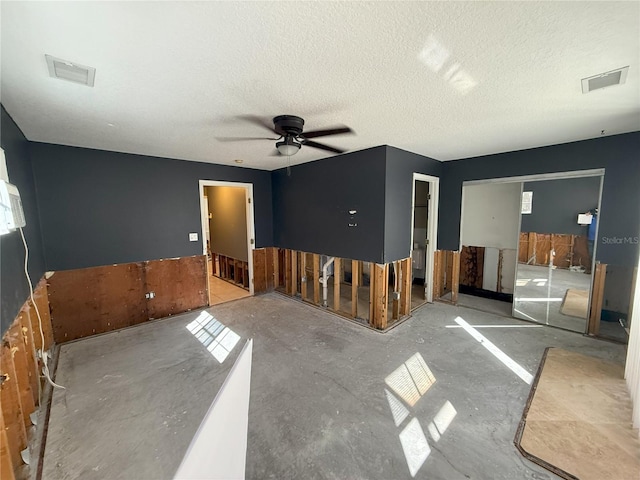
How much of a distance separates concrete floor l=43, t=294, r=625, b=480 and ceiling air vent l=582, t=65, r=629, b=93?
8.16 feet

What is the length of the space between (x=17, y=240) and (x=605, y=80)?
4755 millimetres

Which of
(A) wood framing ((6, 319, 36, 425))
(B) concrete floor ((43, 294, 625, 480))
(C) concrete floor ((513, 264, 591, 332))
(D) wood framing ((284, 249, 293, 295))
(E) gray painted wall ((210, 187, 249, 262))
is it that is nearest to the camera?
(B) concrete floor ((43, 294, 625, 480))

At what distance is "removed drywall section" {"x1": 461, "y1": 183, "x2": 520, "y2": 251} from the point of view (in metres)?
4.18

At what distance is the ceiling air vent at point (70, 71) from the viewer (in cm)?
146

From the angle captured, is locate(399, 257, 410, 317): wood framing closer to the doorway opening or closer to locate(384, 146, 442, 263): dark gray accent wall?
locate(384, 146, 442, 263): dark gray accent wall

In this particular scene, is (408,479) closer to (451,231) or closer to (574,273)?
(451,231)

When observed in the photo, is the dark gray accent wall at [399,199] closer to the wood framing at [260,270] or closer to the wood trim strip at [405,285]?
the wood trim strip at [405,285]

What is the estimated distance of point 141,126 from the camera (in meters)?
2.51

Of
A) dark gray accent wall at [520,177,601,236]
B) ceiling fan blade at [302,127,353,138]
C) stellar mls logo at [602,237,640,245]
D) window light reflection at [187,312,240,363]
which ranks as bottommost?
window light reflection at [187,312,240,363]

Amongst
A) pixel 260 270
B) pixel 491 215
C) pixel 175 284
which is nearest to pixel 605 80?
pixel 491 215

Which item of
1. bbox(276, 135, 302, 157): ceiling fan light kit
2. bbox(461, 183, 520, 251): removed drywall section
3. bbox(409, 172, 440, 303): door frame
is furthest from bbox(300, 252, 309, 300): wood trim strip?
bbox(461, 183, 520, 251): removed drywall section

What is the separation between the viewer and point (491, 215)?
441 centimetres

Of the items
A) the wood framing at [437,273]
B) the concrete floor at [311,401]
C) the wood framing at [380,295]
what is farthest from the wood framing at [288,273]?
the wood framing at [437,273]

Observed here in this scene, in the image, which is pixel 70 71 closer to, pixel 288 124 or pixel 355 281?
pixel 288 124
